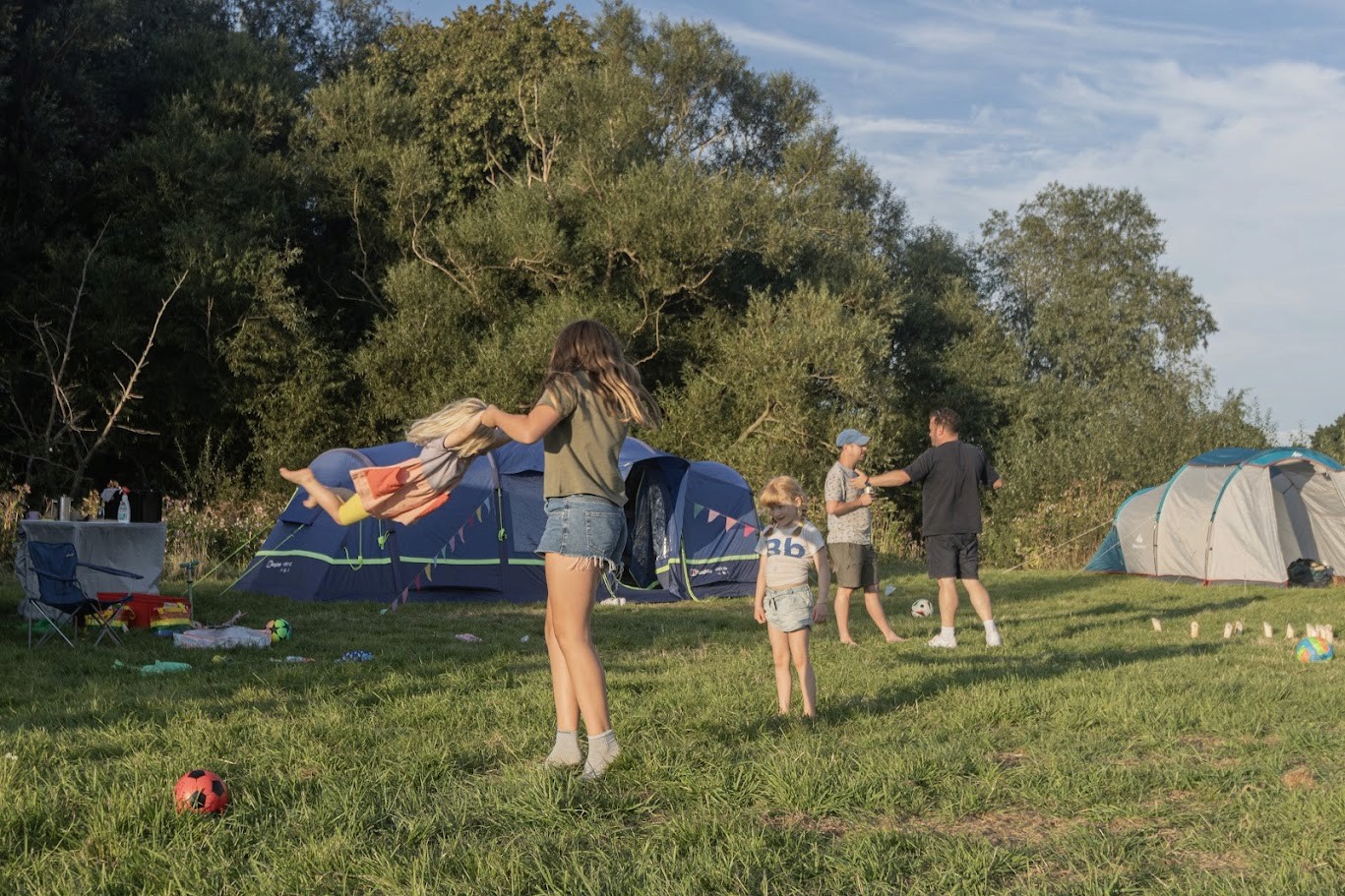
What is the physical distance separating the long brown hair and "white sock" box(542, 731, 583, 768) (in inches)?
45.1

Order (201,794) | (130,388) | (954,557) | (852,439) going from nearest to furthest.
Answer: (201,794)
(954,557)
(852,439)
(130,388)

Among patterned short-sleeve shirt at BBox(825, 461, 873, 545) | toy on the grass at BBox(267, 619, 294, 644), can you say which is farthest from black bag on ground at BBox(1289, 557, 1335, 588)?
toy on the grass at BBox(267, 619, 294, 644)

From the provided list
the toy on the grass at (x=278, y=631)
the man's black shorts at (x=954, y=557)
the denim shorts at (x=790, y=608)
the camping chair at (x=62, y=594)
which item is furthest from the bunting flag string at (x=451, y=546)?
the denim shorts at (x=790, y=608)

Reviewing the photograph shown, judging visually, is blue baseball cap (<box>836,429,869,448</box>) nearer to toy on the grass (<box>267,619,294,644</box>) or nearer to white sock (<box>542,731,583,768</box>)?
toy on the grass (<box>267,619,294,644</box>)

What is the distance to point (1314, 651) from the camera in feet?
25.1

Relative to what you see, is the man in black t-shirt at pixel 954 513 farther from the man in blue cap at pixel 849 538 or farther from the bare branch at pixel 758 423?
the bare branch at pixel 758 423

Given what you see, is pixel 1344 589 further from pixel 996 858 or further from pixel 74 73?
pixel 74 73

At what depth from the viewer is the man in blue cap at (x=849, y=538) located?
836cm

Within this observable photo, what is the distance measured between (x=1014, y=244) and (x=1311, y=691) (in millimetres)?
27805

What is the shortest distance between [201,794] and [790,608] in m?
2.74

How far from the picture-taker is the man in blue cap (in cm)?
836

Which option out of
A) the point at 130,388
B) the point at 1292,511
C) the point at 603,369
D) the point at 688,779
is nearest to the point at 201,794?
the point at 688,779

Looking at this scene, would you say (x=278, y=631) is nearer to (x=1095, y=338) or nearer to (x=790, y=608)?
(x=790, y=608)

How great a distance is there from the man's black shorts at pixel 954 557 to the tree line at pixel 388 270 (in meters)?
10.4
